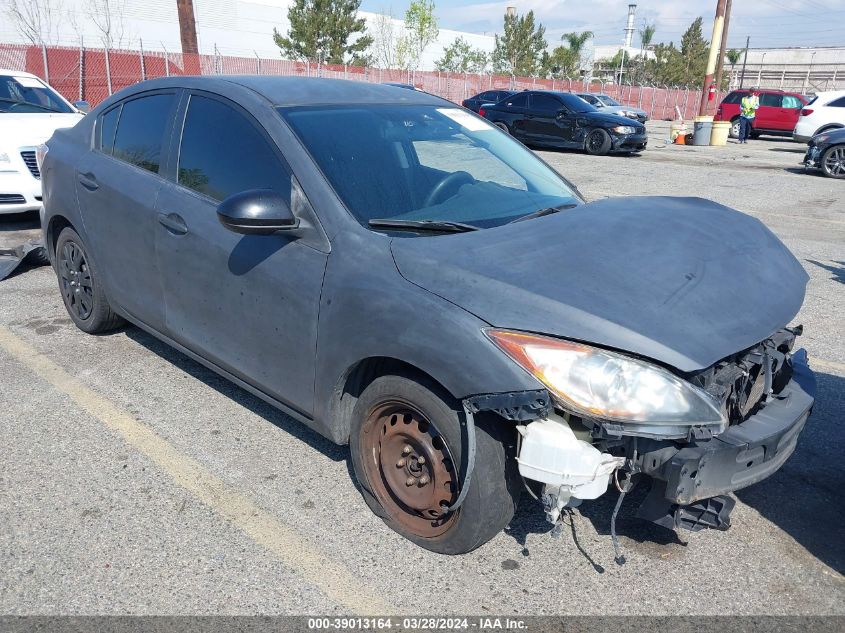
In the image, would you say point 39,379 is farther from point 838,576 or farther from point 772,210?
A: point 772,210

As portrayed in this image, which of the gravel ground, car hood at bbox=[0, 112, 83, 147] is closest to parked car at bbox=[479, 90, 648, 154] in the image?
car hood at bbox=[0, 112, 83, 147]

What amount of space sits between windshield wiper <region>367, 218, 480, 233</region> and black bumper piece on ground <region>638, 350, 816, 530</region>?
116 centimetres

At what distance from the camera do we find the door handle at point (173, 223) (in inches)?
134

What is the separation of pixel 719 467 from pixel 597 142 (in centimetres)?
1736

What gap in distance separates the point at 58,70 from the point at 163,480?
914 inches

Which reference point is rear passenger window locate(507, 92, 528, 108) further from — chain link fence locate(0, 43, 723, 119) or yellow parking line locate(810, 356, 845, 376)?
yellow parking line locate(810, 356, 845, 376)

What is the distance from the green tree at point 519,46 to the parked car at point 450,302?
173ft

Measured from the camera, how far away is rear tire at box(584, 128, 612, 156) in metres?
18.2

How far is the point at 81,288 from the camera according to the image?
4.65 m

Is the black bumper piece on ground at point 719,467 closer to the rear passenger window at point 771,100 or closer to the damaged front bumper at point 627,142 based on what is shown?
the damaged front bumper at point 627,142

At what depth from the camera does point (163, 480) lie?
3.17 meters

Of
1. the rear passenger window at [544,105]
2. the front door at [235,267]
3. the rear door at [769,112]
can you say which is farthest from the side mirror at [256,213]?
the rear door at [769,112]

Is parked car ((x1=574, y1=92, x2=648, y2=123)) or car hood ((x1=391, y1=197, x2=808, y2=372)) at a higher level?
parked car ((x1=574, y1=92, x2=648, y2=123))

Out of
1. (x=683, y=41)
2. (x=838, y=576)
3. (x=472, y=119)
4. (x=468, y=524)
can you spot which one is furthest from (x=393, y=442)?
(x=683, y=41)
